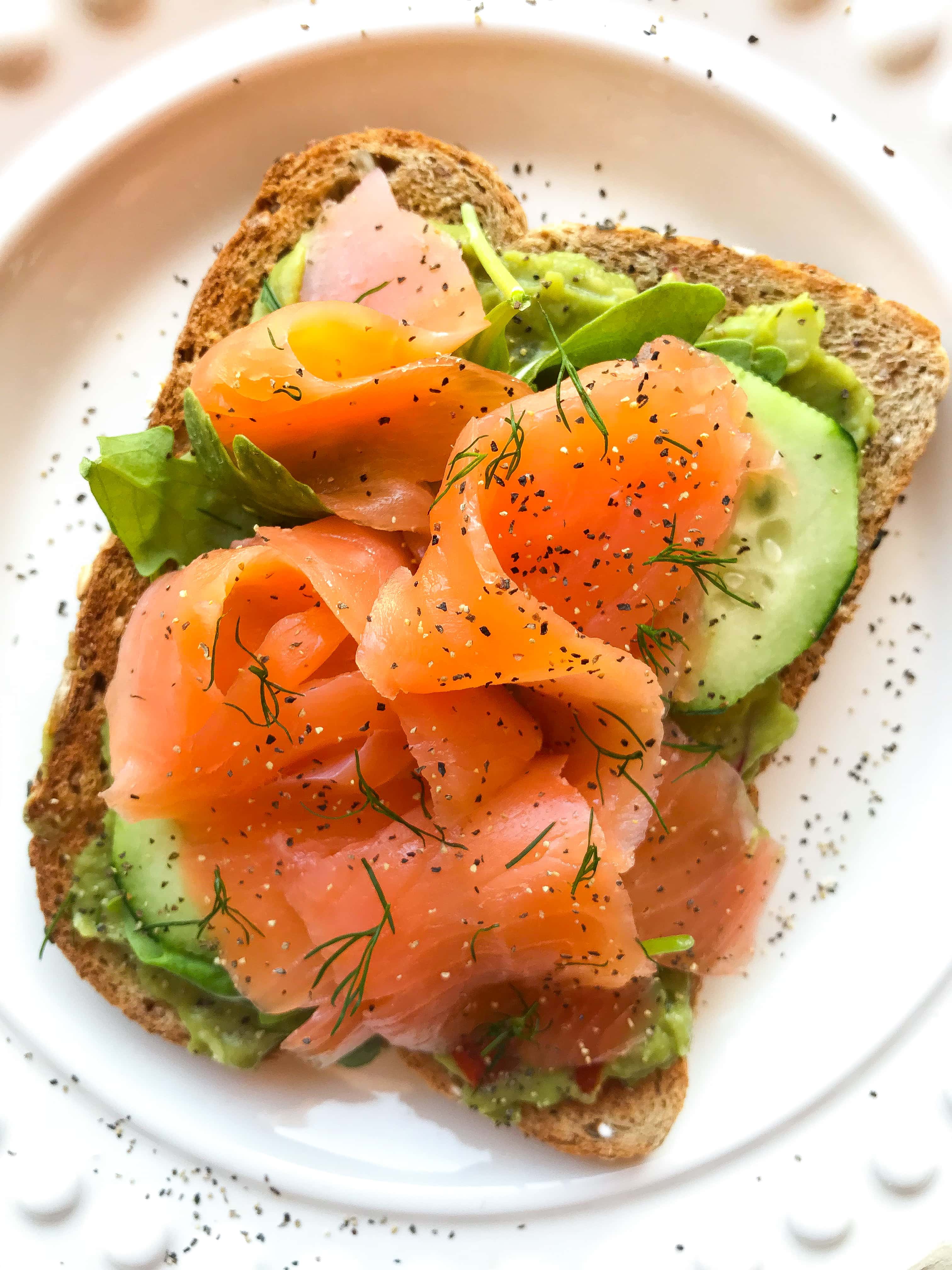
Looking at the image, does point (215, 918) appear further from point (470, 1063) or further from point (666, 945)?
point (666, 945)

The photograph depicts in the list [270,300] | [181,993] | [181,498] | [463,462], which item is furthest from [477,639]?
[181,993]

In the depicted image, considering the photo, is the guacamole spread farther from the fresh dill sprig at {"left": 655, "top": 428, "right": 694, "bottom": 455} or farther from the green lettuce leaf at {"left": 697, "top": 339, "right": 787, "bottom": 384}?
the green lettuce leaf at {"left": 697, "top": 339, "right": 787, "bottom": 384}

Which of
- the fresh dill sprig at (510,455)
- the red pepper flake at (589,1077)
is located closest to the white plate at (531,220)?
the red pepper flake at (589,1077)

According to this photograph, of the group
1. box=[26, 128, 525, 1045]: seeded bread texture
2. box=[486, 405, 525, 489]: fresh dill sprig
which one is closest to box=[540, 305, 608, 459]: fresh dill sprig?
box=[486, 405, 525, 489]: fresh dill sprig

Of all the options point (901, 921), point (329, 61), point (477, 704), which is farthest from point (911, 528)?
point (329, 61)

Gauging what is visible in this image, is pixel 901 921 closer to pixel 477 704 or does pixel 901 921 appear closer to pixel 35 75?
pixel 477 704

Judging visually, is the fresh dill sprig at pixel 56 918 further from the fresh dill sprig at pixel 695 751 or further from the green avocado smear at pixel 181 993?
the fresh dill sprig at pixel 695 751
